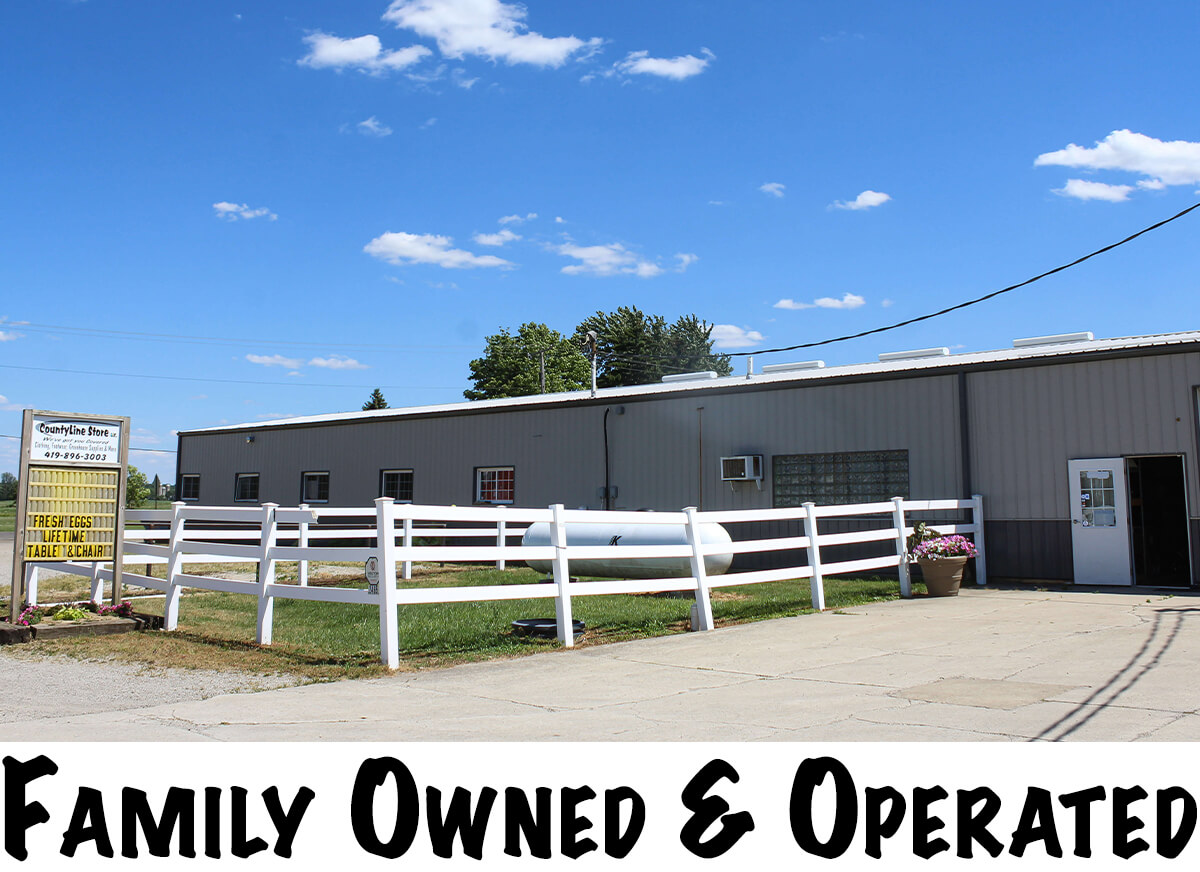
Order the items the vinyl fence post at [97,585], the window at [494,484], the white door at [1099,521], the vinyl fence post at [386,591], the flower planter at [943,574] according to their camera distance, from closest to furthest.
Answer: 1. the vinyl fence post at [386,591]
2. the vinyl fence post at [97,585]
3. the flower planter at [943,574]
4. the white door at [1099,521]
5. the window at [494,484]

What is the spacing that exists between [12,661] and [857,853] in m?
7.93

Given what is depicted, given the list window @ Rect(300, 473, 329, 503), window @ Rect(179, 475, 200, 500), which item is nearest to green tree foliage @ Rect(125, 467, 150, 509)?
window @ Rect(179, 475, 200, 500)

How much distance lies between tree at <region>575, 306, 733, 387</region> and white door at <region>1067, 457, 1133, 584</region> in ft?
170

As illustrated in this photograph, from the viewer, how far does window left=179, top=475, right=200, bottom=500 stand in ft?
113

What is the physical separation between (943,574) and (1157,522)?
5.06 m

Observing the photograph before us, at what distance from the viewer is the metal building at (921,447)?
1568cm

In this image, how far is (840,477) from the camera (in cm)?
1891

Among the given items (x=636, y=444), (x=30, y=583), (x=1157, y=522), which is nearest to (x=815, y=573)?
(x=1157, y=522)

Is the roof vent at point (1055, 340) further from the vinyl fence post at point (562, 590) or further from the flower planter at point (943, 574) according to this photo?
the vinyl fence post at point (562, 590)

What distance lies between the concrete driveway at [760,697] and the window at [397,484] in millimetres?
18024

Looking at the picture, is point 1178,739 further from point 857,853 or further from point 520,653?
point 520,653

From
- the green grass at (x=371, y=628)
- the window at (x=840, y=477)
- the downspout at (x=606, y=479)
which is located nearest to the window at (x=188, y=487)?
the downspout at (x=606, y=479)

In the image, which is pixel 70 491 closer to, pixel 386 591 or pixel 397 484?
pixel 386 591

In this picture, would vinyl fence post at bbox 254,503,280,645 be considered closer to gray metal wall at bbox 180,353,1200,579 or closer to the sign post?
the sign post
